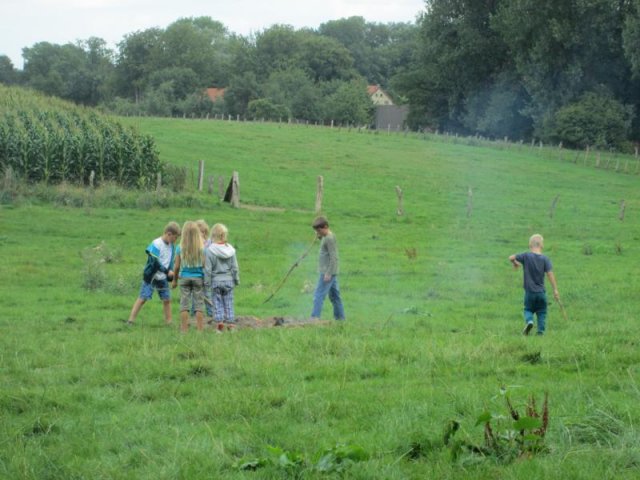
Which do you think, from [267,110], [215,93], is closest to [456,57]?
[267,110]

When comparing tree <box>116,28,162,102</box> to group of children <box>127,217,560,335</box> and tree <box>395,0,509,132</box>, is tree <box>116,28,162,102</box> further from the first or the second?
group of children <box>127,217,560,335</box>

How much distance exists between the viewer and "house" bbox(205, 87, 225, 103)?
116 m

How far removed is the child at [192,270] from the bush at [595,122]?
6427 centimetres

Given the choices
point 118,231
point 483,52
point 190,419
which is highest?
point 483,52

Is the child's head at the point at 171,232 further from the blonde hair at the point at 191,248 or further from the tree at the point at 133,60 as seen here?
the tree at the point at 133,60

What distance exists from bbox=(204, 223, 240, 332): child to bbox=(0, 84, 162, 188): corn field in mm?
26578

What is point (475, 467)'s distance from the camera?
6883mm

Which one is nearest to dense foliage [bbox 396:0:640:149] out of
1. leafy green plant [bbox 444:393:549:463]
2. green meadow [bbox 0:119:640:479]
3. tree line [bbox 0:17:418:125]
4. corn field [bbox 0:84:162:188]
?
tree line [bbox 0:17:418:125]

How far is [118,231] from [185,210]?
610cm

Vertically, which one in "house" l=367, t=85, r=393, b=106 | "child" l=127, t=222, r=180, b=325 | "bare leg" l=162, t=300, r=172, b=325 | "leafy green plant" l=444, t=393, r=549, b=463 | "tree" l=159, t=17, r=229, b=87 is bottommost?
"bare leg" l=162, t=300, r=172, b=325

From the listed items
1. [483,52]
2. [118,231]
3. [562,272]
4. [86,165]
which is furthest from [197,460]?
[483,52]

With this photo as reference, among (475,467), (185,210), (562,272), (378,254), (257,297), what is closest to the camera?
(475,467)

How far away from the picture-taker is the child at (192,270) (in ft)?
48.3

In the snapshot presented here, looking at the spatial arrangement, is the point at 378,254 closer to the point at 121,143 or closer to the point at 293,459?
the point at 121,143
